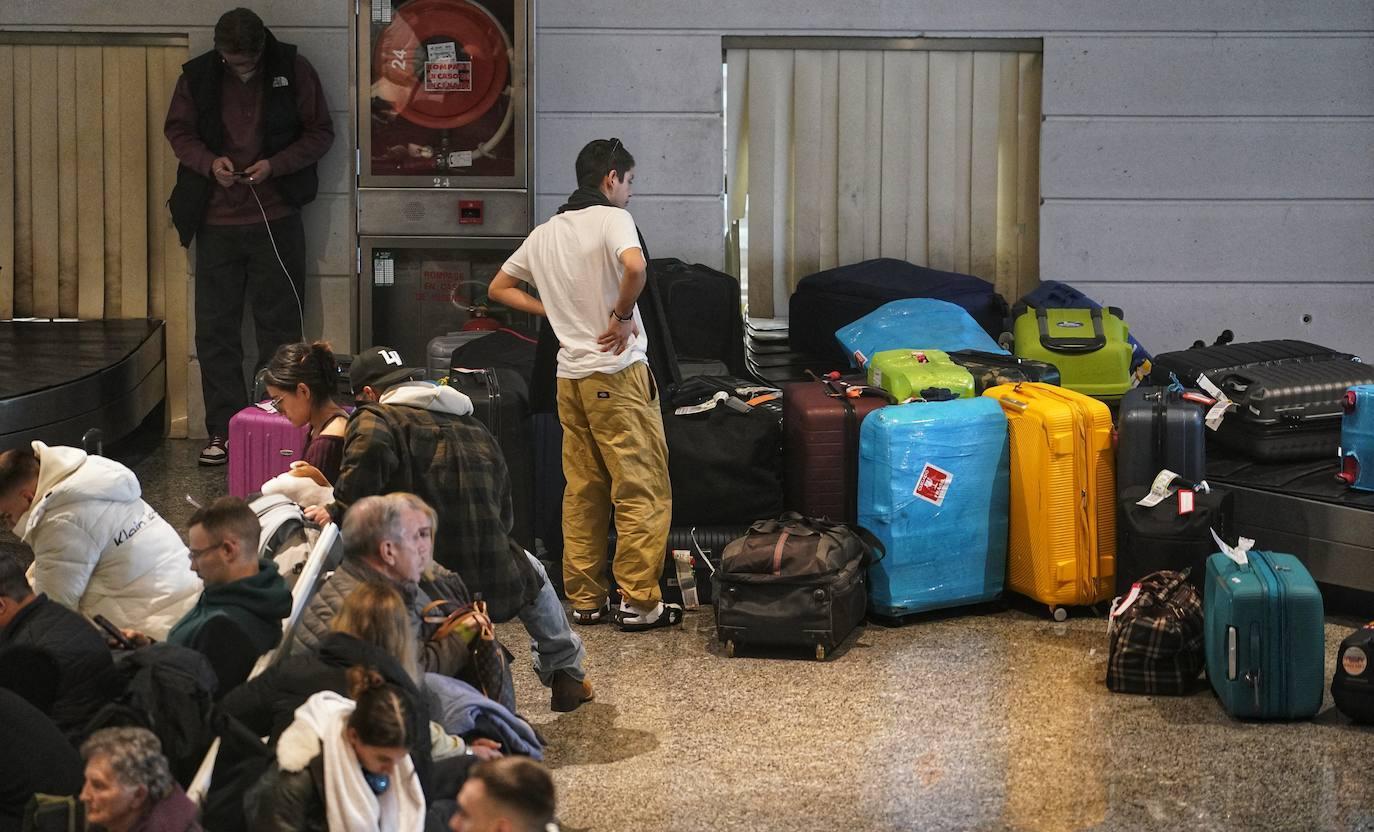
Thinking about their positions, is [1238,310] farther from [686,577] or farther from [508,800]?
[508,800]

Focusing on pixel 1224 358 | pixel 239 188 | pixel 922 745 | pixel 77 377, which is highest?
pixel 239 188

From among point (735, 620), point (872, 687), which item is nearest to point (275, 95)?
point (735, 620)

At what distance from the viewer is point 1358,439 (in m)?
5.61

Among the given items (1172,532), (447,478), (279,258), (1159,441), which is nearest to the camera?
(447,478)

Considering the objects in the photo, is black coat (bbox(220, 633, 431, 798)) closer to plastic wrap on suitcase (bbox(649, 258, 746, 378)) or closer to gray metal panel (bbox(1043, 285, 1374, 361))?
plastic wrap on suitcase (bbox(649, 258, 746, 378))

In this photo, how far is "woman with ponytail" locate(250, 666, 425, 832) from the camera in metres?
2.77

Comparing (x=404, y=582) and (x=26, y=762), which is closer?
(x=26, y=762)

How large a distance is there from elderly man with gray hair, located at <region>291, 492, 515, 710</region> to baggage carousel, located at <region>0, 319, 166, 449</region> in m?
3.45

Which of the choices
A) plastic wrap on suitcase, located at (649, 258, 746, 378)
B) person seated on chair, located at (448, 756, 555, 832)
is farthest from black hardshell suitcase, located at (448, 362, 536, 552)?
person seated on chair, located at (448, 756, 555, 832)

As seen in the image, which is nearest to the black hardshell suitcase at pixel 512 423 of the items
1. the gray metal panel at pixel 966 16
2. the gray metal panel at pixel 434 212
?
the gray metal panel at pixel 434 212

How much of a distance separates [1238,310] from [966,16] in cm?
200

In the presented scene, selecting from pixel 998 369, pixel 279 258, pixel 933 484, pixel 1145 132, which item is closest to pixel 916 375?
pixel 998 369

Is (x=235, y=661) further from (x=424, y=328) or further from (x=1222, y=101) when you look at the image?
(x=1222, y=101)

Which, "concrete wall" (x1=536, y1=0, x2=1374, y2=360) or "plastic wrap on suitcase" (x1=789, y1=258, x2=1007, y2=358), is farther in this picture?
"concrete wall" (x1=536, y1=0, x2=1374, y2=360)
